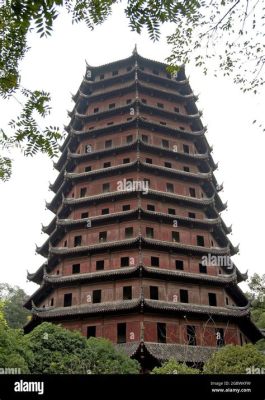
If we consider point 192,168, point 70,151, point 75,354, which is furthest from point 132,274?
point 70,151

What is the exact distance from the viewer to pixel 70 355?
68.4 ft

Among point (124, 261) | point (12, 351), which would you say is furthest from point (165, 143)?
point (12, 351)

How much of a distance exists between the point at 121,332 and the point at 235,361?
8.63 meters

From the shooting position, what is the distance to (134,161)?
3097 cm

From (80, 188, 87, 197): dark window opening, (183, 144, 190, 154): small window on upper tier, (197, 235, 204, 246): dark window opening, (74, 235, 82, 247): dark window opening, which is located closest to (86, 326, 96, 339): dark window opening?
(74, 235, 82, 247): dark window opening

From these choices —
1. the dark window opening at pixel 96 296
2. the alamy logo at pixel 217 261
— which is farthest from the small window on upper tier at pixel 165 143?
the dark window opening at pixel 96 296

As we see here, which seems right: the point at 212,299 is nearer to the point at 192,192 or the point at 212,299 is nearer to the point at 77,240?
the point at 192,192

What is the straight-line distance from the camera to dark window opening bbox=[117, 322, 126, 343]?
1039 inches

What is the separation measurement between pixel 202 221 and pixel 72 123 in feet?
46.0
